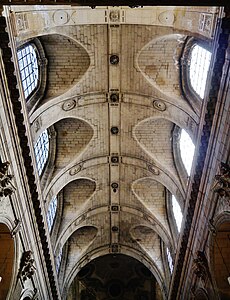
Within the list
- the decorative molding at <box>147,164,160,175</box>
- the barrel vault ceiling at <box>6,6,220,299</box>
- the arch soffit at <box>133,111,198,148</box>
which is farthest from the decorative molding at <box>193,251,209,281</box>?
the decorative molding at <box>147,164,160,175</box>

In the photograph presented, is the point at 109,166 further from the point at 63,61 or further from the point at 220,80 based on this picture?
the point at 220,80

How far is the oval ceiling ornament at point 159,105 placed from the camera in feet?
48.1

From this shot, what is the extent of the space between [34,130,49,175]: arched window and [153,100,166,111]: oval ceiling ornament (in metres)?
4.97

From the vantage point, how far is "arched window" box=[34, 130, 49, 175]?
15.3 m

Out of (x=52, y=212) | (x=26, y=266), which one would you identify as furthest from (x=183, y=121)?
(x=52, y=212)

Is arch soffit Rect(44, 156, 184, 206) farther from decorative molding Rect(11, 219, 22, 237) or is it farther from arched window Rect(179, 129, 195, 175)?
decorative molding Rect(11, 219, 22, 237)

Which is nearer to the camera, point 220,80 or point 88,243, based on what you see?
point 220,80

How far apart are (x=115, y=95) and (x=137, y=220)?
8.33 metres

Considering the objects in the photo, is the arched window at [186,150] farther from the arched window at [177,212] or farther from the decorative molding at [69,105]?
the decorative molding at [69,105]

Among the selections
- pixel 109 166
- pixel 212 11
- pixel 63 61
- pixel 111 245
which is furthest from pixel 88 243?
pixel 212 11

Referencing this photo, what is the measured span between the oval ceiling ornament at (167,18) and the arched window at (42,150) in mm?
6879

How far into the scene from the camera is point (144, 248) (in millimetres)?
22156

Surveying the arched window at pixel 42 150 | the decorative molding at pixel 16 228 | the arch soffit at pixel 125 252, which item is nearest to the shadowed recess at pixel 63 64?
the arched window at pixel 42 150

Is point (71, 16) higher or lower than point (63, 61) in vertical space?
lower
